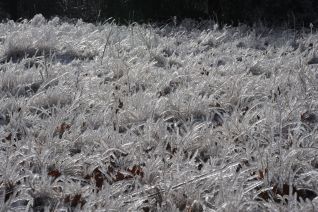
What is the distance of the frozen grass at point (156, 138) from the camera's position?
2580mm

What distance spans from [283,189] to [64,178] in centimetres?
140

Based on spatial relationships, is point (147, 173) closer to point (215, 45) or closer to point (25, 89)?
point (25, 89)

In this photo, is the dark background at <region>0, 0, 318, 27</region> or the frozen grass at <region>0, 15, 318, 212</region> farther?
the dark background at <region>0, 0, 318, 27</region>

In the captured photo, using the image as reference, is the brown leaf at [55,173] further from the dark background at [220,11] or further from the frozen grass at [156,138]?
the dark background at [220,11]

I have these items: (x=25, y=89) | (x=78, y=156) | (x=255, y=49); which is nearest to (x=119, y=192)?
(x=78, y=156)

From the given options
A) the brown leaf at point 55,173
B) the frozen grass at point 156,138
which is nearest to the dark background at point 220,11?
the frozen grass at point 156,138

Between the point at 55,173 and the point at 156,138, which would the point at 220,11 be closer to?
the point at 156,138

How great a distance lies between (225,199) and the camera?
244 centimetres

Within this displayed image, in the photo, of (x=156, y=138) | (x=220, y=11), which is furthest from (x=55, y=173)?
(x=220, y=11)

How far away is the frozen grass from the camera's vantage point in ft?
8.46

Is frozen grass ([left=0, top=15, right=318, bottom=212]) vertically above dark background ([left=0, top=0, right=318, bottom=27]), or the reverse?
frozen grass ([left=0, top=15, right=318, bottom=212])

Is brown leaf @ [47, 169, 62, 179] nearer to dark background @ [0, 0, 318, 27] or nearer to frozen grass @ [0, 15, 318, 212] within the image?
frozen grass @ [0, 15, 318, 212]

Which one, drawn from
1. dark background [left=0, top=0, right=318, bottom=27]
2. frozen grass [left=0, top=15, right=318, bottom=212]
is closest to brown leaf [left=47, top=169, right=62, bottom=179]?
frozen grass [left=0, top=15, right=318, bottom=212]

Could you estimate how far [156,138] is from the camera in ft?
11.4
